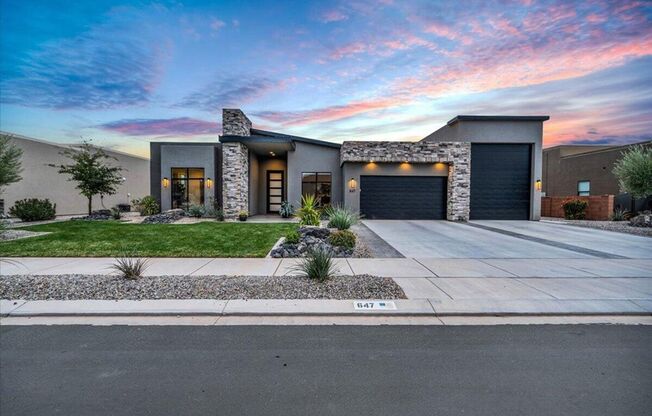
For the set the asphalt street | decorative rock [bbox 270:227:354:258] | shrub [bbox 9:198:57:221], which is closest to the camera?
the asphalt street

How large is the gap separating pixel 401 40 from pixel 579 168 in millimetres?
26530

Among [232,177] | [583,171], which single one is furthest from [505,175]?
[232,177]

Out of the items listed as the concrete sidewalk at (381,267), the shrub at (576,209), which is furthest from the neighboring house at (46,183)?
the shrub at (576,209)

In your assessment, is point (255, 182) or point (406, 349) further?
point (255, 182)

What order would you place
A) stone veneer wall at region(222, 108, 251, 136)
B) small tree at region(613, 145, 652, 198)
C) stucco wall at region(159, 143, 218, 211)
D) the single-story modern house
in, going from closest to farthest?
small tree at region(613, 145, 652, 198) < stone veneer wall at region(222, 108, 251, 136) < the single-story modern house < stucco wall at region(159, 143, 218, 211)

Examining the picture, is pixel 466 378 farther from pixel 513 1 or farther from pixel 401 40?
pixel 401 40

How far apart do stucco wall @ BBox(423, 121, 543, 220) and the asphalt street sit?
611 inches

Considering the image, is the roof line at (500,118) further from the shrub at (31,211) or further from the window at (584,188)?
the shrub at (31,211)

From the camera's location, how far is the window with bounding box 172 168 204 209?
18453mm

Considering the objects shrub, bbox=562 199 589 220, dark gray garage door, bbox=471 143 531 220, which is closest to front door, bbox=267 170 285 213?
dark gray garage door, bbox=471 143 531 220

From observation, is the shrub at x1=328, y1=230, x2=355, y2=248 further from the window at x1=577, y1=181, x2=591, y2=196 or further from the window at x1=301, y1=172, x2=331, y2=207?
the window at x1=577, y1=181, x2=591, y2=196

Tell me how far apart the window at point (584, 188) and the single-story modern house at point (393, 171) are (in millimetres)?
14573

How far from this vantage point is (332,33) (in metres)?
11.6

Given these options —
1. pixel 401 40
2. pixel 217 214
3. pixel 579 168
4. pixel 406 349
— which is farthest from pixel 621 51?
pixel 579 168
